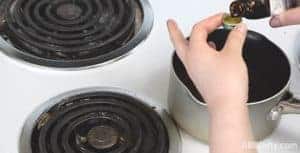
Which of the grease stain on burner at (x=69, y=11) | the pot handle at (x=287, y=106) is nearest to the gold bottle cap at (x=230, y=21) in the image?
the pot handle at (x=287, y=106)

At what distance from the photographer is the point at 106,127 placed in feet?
2.63

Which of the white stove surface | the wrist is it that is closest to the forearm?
the wrist

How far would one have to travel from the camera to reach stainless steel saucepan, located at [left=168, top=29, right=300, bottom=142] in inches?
29.2

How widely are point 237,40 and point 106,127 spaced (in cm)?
24

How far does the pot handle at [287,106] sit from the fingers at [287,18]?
0.11 meters

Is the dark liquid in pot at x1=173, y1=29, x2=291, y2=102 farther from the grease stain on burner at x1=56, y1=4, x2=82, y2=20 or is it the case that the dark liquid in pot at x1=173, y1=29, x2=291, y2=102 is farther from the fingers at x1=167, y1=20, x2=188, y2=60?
the grease stain on burner at x1=56, y1=4, x2=82, y2=20

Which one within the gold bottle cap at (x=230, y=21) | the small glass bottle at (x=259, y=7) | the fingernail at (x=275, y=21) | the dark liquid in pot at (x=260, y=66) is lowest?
the dark liquid in pot at (x=260, y=66)

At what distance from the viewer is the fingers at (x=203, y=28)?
27.9 inches

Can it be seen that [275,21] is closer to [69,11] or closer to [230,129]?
[230,129]

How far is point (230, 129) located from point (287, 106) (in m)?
0.14

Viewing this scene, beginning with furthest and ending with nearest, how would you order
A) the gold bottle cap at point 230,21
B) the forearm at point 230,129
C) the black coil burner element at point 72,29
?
the black coil burner element at point 72,29
the gold bottle cap at point 230,21
the forearm at point 230,129

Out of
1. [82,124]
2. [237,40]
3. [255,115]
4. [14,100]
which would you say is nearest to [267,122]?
[255,115]

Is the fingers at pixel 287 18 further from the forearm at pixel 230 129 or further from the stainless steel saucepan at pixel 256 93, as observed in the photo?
the forearm at pixel 230 129

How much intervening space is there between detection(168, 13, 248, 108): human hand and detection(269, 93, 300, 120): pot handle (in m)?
0.09
